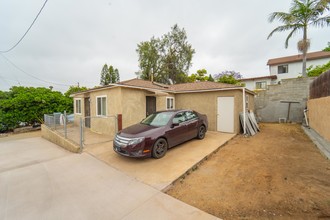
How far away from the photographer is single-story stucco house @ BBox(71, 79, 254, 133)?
815 cm

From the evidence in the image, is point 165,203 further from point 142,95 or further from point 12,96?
point 12,96

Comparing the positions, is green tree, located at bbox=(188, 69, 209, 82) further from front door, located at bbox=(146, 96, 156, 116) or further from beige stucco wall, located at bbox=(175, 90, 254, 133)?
front door, located at bbox=(146, 96, 156, 116)

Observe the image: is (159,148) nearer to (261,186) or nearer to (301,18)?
→ (261,186)

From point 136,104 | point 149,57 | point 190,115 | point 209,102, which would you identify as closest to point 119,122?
point 136,104

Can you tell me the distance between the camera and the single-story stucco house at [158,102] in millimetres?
8148

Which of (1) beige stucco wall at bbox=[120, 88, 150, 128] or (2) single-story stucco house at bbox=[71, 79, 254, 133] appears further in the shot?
(2) single-story stucco house at bbox=[71, 79, 254, 133]

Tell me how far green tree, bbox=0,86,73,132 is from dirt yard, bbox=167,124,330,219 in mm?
16989

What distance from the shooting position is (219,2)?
835 centimetres

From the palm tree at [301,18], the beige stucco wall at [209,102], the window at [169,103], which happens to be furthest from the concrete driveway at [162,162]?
the palm tree at [301,18]

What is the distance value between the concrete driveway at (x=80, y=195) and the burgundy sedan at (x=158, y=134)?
825 millimetres

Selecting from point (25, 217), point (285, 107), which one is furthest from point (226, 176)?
point (285, 107)

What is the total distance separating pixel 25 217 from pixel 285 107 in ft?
54.1

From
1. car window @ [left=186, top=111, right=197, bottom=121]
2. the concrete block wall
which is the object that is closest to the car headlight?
car window @ [left=186, top=111, right=197, bottom=121]

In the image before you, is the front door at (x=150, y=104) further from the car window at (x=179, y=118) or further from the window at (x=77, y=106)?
the window at (x=77, y=106)
